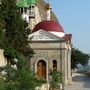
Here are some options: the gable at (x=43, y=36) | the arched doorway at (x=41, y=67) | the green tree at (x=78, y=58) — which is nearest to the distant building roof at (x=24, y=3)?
the green tree at (x=78, y=58)

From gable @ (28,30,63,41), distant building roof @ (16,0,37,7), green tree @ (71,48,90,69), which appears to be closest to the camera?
gable @ (28,30,63,41)

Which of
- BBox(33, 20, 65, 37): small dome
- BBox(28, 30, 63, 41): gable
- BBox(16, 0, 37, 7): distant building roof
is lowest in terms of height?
BBox(28, 30, 63, 41): gable

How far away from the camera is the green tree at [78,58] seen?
5968 centimetres

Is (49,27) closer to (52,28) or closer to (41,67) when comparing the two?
(52,28)

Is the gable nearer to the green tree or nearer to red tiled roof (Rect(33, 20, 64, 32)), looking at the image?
red tiled roof (Rect(33, 20, 64, 32))

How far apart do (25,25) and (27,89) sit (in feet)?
42.6

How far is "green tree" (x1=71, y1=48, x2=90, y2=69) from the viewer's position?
59.7 meters

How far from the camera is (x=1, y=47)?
84.0 feet

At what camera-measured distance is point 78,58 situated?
5978 cm

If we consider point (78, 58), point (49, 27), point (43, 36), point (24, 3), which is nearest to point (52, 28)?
point (49, 27)

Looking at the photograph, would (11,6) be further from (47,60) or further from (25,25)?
(47,60)

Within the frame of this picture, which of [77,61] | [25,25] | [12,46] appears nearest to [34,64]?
[25,25]

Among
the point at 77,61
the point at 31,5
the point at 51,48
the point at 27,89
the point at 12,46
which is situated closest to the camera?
the point at 27,89

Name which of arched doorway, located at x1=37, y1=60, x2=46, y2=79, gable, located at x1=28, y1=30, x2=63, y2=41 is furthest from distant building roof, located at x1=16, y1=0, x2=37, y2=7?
arched doorway, located at x1=37, y1=60, x2=46, y2=79
